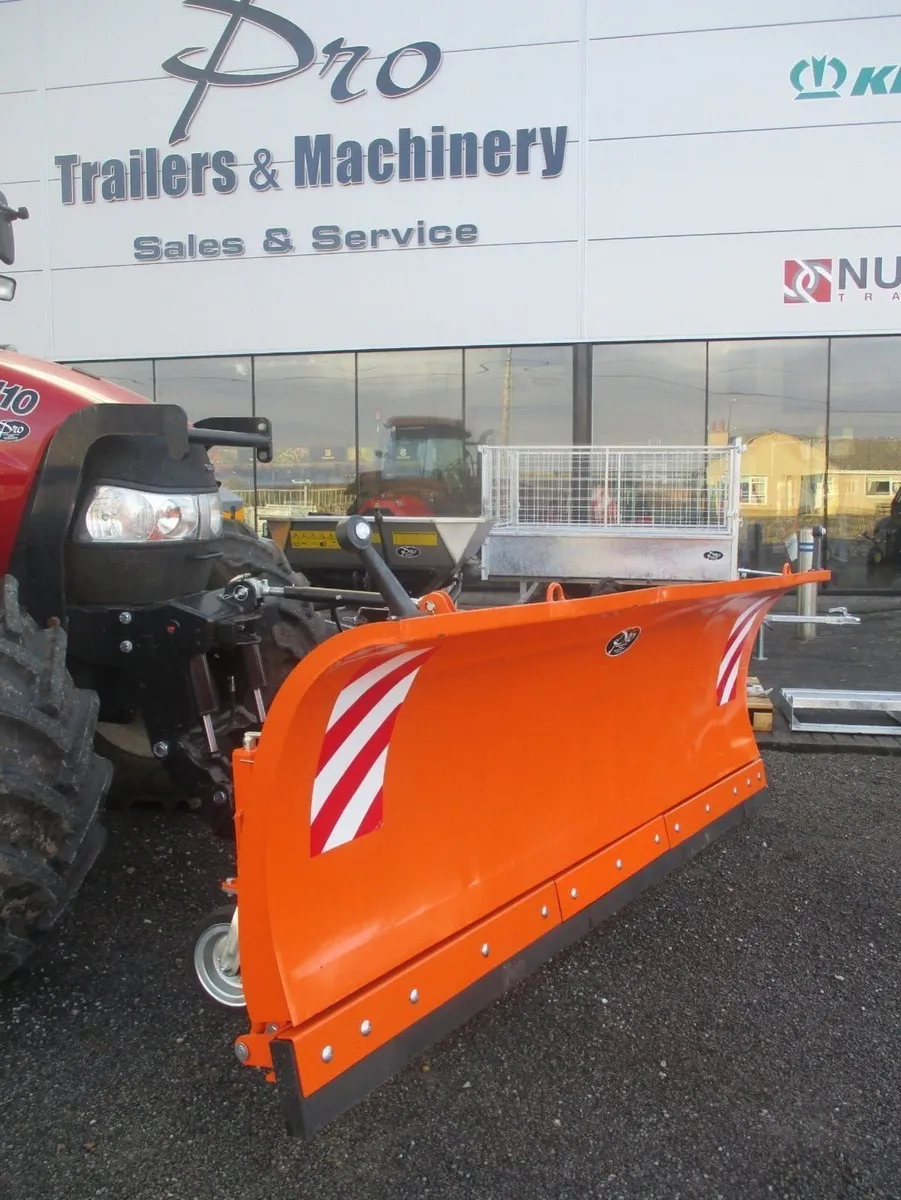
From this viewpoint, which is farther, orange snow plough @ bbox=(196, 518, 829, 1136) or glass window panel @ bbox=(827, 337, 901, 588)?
glass window panel @ bbox=(827, 337, 901, 588)

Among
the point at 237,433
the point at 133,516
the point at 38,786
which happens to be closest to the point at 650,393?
the point at 237,433

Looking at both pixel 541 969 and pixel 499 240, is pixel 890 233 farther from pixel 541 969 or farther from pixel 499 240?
pixel 541 969

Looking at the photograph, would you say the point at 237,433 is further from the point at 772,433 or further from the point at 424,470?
the point at 772,433

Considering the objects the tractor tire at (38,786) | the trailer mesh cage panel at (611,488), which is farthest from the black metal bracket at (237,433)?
the trailer mesh cage panel at (611,488)

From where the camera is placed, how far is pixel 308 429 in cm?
1236

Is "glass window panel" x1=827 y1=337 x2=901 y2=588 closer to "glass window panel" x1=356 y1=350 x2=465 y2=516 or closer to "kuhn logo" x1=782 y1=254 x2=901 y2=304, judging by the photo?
"kuhn logo" x1=782 y1=254 x2=901 y2=304

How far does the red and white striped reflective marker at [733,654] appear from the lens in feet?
12.0

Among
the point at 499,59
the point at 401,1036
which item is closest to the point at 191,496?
the point at 401,1036

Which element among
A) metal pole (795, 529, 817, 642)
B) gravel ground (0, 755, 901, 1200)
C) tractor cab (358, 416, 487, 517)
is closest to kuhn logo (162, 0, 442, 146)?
tractor cab (358, 416, 487, 517)

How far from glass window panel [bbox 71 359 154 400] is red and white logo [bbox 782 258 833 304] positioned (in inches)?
324

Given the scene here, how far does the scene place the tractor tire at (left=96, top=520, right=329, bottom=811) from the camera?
326 cm

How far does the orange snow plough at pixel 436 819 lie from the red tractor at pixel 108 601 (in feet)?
2.00

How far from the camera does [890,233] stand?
421 inches

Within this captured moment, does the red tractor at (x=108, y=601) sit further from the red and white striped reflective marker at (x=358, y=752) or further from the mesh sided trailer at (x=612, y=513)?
the mesh sided trailer at (x=612, y=513)
